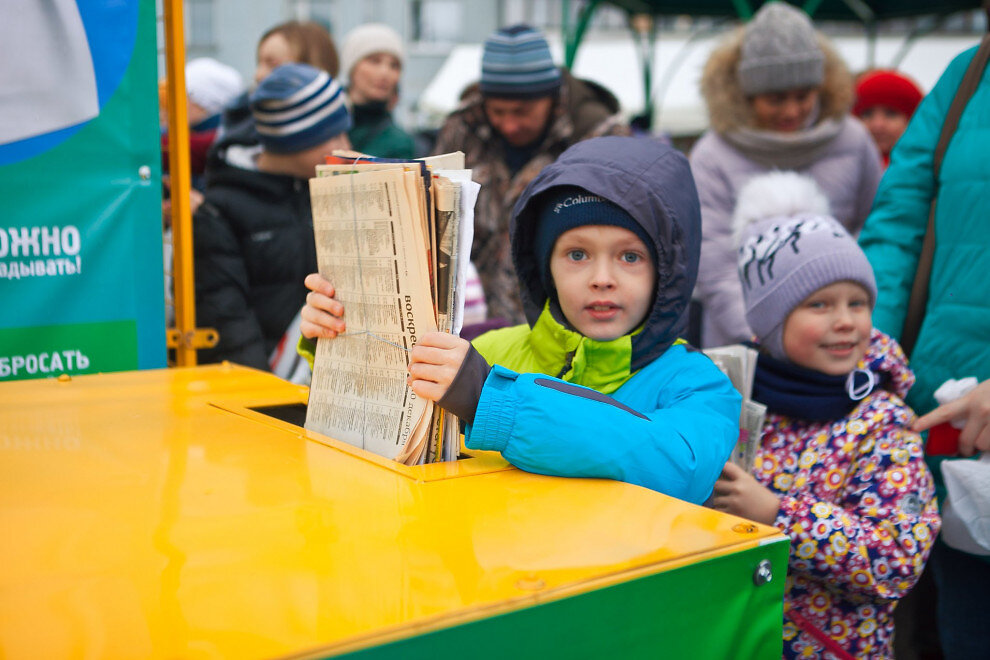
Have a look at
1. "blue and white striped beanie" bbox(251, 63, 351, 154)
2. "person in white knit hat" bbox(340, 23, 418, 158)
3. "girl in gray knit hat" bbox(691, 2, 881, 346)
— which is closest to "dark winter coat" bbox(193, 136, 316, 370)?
"blue and white striped beanie" bbox(251, 63, 351, 154)

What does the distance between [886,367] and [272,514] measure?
134 centimetres

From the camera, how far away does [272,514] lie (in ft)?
2.86

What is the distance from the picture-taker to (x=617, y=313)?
1527 millimetres

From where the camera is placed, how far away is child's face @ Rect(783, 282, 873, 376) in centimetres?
181

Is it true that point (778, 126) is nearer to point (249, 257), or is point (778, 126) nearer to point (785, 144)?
point (785, 144)

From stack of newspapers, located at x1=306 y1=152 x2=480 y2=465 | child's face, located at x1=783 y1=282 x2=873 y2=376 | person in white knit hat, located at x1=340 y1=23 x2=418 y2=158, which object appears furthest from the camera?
person in white knit hat, located at x1=340 y1=23 x2=418 y2=158

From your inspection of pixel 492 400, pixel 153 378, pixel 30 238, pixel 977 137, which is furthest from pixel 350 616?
pixel 977 137

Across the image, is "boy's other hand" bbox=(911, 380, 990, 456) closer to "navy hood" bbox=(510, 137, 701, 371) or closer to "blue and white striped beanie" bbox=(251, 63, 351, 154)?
"navy hood" bbox=(510, 137, 701, 371)

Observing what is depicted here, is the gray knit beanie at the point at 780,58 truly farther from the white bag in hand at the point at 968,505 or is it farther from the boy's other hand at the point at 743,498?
the boy's other hand at the point at 743,498

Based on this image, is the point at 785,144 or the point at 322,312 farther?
the point at 785,144

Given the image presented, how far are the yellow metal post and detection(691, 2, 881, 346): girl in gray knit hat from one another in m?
1.50

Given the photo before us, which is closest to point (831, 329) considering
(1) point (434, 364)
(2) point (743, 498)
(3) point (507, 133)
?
(2) point (743, 498)

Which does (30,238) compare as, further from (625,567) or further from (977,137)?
(977,137)

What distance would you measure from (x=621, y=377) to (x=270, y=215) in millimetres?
1589
